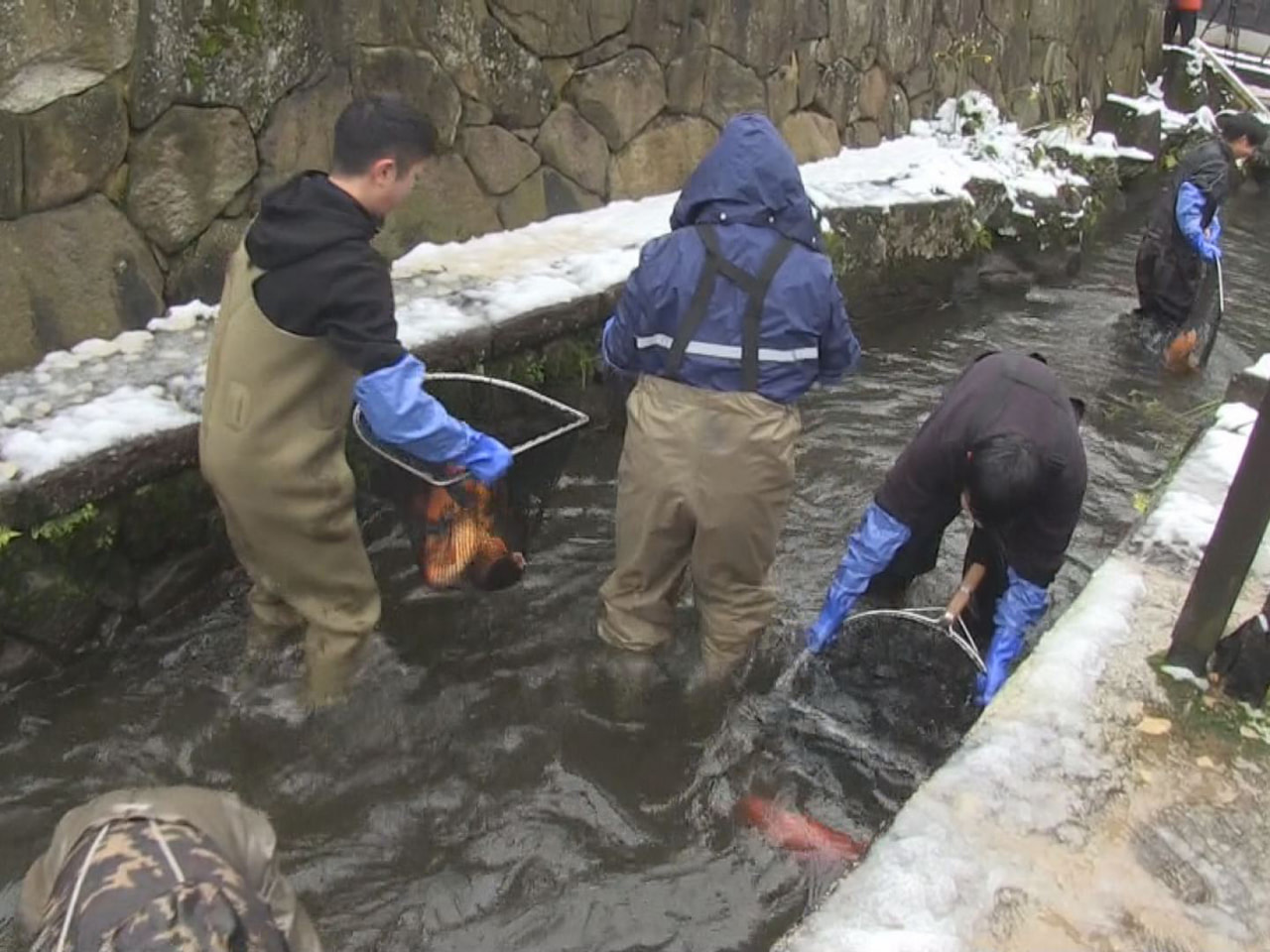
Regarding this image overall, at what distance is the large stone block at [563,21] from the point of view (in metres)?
5.93

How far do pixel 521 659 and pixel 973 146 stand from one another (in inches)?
268

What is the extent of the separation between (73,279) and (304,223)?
173cm

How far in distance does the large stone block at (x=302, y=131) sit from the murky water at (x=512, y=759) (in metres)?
1.64

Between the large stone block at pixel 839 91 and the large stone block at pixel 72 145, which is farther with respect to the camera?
the large stone block at pixel 839 91

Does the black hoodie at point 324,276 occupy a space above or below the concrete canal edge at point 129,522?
above

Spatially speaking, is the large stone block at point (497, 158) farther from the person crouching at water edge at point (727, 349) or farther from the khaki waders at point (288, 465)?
the khaki waders at point (288, 465)

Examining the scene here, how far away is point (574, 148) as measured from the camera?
21.5 feet

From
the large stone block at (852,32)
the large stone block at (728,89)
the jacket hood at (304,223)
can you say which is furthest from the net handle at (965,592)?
the large stone block at (852,32)

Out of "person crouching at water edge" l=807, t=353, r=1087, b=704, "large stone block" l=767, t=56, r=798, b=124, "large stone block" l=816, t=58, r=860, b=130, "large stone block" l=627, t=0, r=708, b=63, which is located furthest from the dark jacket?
"large stone block" l=816, t=58, r=860, b=130

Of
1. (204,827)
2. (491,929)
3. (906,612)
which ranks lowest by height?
(491,929)

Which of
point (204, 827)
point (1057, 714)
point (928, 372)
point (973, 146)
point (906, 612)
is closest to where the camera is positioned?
point (204, 827)

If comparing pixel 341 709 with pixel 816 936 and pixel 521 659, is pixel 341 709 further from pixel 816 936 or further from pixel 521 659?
pixel 816 936

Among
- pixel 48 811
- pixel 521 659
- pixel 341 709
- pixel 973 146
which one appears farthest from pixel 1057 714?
pixel 973 146

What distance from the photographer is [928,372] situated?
23.6 ft
